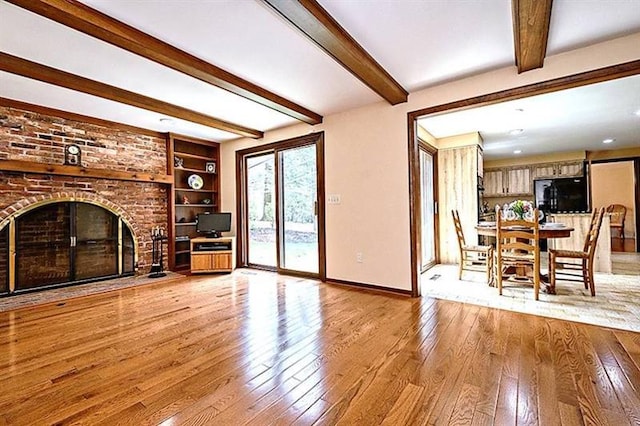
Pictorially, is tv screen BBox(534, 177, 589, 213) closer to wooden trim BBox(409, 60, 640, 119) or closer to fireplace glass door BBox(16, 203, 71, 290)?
wooden trim BBox(409, 60, 640, 119)

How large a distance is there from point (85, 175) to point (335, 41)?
412cm

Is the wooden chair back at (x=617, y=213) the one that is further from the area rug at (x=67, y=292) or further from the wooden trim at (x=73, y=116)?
the wooden trim at (x=73, y=116)

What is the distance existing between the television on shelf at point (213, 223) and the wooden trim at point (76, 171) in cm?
85

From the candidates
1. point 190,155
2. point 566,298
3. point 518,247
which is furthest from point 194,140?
point 566,298

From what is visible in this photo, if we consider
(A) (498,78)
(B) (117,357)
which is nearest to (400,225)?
(A) (498,78)

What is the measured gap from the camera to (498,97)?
10.5 ft

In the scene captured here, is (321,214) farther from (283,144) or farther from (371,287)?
(283,144)

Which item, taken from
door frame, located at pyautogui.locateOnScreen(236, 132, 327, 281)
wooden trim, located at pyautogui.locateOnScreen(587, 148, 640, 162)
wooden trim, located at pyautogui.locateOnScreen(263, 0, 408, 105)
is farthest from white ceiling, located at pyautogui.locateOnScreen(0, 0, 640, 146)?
wooden trim, located at pyautogui.locateOnScreen(587, 148, 640, 162)

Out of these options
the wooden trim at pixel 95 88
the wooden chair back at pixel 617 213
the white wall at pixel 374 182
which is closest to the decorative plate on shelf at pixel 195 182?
the wooden trim at pixel 95 88

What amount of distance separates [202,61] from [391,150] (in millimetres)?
2390

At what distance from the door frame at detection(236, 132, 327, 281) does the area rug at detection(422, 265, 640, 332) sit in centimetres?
162

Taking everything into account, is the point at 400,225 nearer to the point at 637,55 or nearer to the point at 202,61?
the point at 637,55

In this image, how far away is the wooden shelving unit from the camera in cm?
553

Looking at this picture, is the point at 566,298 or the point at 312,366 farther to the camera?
the point at 566,298
